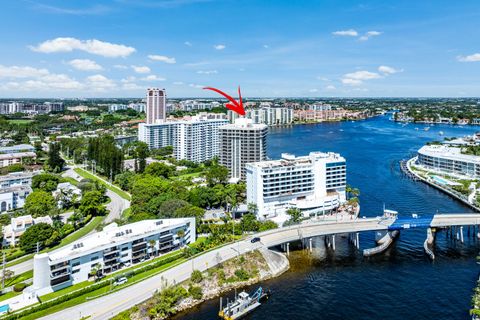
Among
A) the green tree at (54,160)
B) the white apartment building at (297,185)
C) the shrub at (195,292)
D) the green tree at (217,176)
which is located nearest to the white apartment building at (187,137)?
the green tree at (54,160)

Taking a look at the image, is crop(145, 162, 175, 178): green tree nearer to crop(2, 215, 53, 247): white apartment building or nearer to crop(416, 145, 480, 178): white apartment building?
crop(2, 215, 53, 247): white apartment building

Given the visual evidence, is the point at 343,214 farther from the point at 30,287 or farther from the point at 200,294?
the point at 30,287

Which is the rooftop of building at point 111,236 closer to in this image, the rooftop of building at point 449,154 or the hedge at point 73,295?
the hedge at point 73,295

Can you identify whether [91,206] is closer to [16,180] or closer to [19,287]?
[16,180]

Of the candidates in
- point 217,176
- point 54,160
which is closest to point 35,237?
point 217,176

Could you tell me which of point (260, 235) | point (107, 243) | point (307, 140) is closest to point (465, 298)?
point (260, 235)

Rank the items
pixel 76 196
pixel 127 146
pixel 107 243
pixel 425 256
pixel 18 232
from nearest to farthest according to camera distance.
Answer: pixel 107 243, pixel 425 256, pixel 18 232, pixel 76 196, pixel 127 146
